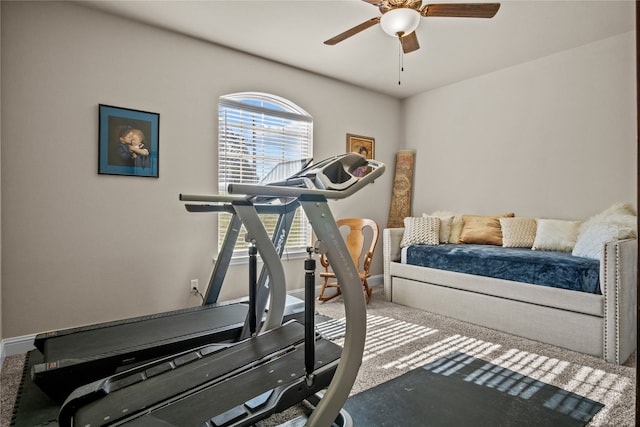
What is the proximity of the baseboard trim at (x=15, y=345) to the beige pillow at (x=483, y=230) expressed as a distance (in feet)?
13.2

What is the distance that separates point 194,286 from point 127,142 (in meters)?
1.41

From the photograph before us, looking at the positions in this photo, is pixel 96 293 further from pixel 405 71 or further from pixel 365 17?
pixel 405 71

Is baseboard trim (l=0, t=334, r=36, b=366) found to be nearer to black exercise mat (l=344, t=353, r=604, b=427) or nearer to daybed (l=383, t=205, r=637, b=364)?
black exercise mat (l=344, t=353, r=604, b=427)

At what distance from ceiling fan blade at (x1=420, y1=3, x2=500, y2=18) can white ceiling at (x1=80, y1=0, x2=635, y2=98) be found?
59 cm

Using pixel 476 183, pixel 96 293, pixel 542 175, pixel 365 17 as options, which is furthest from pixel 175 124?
pixel 542 175

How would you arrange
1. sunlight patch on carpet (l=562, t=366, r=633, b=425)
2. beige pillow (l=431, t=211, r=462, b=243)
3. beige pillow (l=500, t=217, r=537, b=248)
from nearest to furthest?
sunlight patch on carpet (l=562, t=366, r=633, b=425) < beige pillow (l=500, t=217, r=537, b=248) < beige pillow (l=431, t=211, r=462, b=243)

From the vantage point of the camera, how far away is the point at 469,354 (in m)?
2.59

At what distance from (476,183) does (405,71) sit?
1.60m

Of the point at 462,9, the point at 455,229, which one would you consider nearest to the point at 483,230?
the point at 455,229

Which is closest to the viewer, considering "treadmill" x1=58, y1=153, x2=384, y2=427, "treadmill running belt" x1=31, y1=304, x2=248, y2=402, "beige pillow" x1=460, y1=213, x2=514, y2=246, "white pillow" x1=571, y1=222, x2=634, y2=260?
"treadmill" x1=58, y1=153, x2=384, y2=427

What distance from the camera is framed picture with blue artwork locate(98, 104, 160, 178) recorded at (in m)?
2.91

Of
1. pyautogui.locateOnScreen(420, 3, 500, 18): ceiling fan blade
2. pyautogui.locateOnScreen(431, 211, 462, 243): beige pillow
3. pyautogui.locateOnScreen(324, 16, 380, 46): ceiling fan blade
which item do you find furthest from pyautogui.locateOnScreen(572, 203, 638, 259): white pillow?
pyautogui.locateOnScreen(324, 16, 380, 46): ceiling fan blade

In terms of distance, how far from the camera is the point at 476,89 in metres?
4.32

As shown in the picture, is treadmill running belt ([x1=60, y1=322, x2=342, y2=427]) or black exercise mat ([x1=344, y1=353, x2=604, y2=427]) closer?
treadmill running belt ([x1=60, y1=322, x2=342, y2=427])
